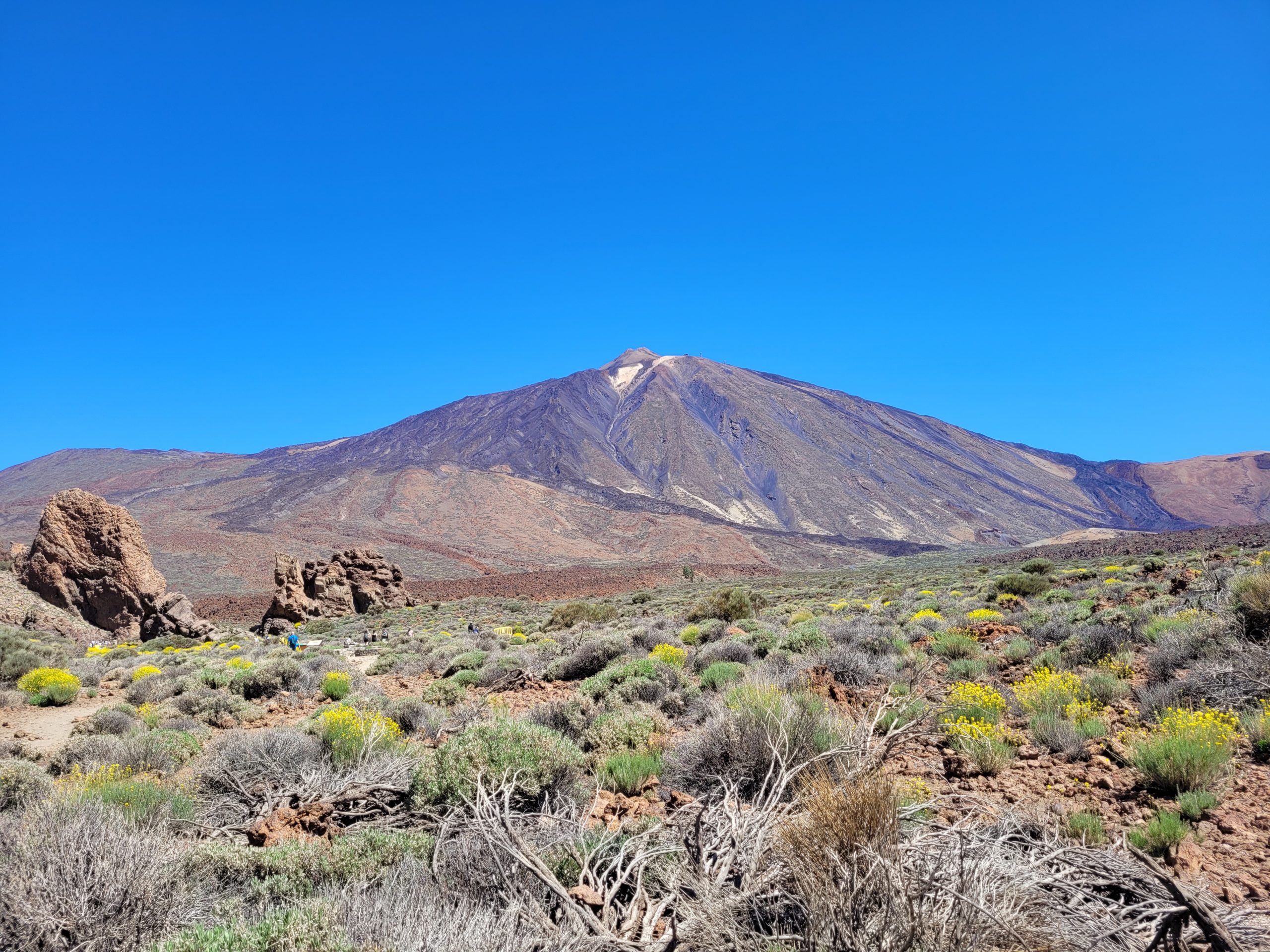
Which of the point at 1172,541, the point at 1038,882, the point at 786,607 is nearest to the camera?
the point at 1038,882

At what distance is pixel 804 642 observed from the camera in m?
9.54

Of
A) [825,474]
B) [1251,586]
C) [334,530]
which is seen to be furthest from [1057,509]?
[1251,586]

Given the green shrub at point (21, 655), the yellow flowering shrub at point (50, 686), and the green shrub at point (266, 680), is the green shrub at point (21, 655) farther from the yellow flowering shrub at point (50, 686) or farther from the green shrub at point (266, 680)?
the green shrub at point (266, 680)

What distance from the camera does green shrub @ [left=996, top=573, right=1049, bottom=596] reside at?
1446 cm

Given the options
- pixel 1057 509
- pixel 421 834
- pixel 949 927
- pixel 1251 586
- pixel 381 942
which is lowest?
pixel 421 834

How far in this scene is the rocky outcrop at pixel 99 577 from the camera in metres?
22.4

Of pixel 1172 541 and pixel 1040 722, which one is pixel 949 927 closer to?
pixel 1040 722

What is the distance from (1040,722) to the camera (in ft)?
17.4

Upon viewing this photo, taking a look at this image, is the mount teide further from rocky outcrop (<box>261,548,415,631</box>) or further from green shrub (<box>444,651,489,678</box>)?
green shrub (<box>444,651,489,678</box>)

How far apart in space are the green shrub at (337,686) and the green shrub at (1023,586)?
13.2 metres

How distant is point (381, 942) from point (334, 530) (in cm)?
7025

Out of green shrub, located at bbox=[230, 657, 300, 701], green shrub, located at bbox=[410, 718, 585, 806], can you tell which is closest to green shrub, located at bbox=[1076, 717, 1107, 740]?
green shrub, located at bbox=[410, 718, 585, 806]

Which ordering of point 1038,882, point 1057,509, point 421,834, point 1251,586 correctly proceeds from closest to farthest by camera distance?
point 1038,882 < point 421,834 < point 1251,586 < point 1057,509

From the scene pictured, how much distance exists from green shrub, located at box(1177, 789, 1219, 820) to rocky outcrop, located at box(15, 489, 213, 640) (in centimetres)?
2681
